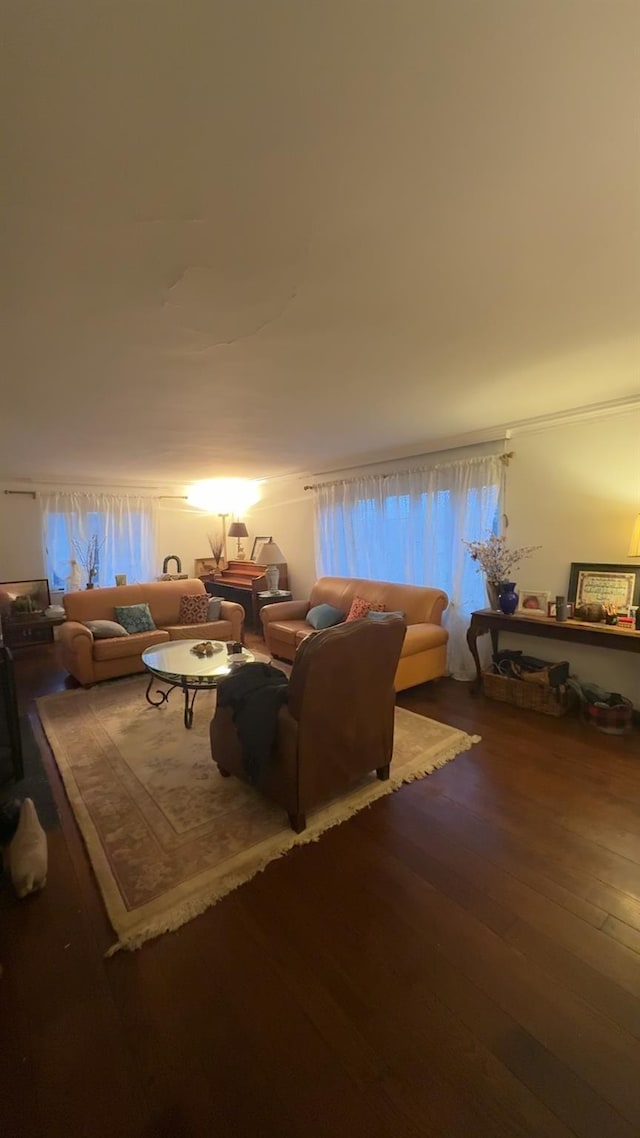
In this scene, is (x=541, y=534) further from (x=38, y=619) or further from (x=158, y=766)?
(x=38, y=619)

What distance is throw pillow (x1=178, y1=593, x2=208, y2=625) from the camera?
495 cm

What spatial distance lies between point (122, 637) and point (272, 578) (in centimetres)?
218

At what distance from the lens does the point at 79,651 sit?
385 cm

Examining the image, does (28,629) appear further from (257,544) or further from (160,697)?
(257,544)

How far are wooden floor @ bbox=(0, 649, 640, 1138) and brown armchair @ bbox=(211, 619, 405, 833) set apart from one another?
26cm

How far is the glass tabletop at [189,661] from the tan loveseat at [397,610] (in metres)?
0.61

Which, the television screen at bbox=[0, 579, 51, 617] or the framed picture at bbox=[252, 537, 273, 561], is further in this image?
the framed picture at bbox=[252, 537, 273, 561]

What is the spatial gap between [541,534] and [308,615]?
8.12ft

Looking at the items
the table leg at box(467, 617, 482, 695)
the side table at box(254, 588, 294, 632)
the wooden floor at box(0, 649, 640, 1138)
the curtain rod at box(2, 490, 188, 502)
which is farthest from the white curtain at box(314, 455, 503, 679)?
the curtain rod at box(2, 490, 188, 502)

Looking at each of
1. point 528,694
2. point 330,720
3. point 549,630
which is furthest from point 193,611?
point 549,630

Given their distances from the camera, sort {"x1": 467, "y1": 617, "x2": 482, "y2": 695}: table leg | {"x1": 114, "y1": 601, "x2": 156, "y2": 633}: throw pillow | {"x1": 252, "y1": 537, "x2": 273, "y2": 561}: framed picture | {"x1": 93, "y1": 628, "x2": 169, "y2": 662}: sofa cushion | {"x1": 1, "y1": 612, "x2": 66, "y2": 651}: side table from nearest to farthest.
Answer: {"x1": 467, "y1": 617, "x2": 482, "y2": 695}: table leg
{"x1": 93, "y1": 628, "x2": 169, "y2": 662}: sofa cushion
{"x1": 114, "y1": 601, "x2": 156, "y2": 633}: throw pillow
{"x1": 1, "y1": 612, "x2": 66, "y2": 651}: side table
{"x1": 252, "y1": 537, "x2": 273, "y2": 561}: framed picture

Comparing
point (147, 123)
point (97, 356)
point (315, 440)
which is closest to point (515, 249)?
point (147, 123)

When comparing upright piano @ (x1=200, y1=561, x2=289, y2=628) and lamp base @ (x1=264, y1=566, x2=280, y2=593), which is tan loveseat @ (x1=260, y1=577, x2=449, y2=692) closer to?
lamp base @ (x1=264, y1=566, x2=280, y2=593)

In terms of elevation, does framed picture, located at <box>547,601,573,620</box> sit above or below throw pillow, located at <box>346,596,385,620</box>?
above
